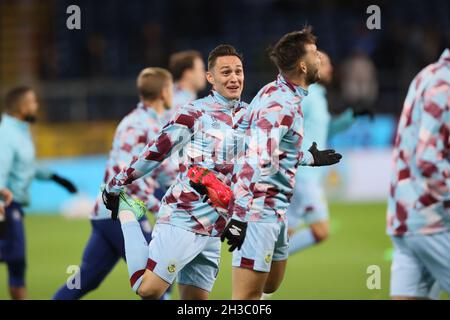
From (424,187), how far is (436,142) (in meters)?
0.28

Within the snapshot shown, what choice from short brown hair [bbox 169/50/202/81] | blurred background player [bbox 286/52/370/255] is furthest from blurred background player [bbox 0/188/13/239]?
blurred background player [bbox 286/52/370/255]

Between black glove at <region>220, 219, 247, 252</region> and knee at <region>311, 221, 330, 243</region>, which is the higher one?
black glove at <region>220, 219, 247, 252</region>

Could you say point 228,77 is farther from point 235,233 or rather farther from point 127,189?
point 127,189

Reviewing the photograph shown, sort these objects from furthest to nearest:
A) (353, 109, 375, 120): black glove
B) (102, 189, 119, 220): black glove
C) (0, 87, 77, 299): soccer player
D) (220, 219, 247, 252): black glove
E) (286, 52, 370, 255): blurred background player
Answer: (286, 52, 370, 255): blurred background player, (353, 109, 375, 120): black glove, (0, 87, 77, 299): soccer player, (102, 189, 119, 220): black glove, (220, 219, 247, 252): black glove

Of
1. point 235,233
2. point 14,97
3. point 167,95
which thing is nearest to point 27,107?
point 14,97

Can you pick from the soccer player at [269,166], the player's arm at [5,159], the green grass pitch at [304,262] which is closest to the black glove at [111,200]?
the soccer player at [269,166]

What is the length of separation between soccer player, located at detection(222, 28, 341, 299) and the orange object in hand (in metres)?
0.31

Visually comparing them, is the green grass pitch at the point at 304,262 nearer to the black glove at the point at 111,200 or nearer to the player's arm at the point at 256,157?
the black glove at the point at 111,200

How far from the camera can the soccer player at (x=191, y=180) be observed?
22.1 ft

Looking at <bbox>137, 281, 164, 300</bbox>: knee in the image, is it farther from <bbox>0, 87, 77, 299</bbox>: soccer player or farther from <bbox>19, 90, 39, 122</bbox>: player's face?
<bbox>19, 90, 39, 122</bbox>: player's face

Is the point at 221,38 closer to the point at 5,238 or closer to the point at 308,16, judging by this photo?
the point at 308,16

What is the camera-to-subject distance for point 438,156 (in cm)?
576

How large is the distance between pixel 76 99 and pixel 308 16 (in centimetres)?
559

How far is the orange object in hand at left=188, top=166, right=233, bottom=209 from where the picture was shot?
6.71 metres
